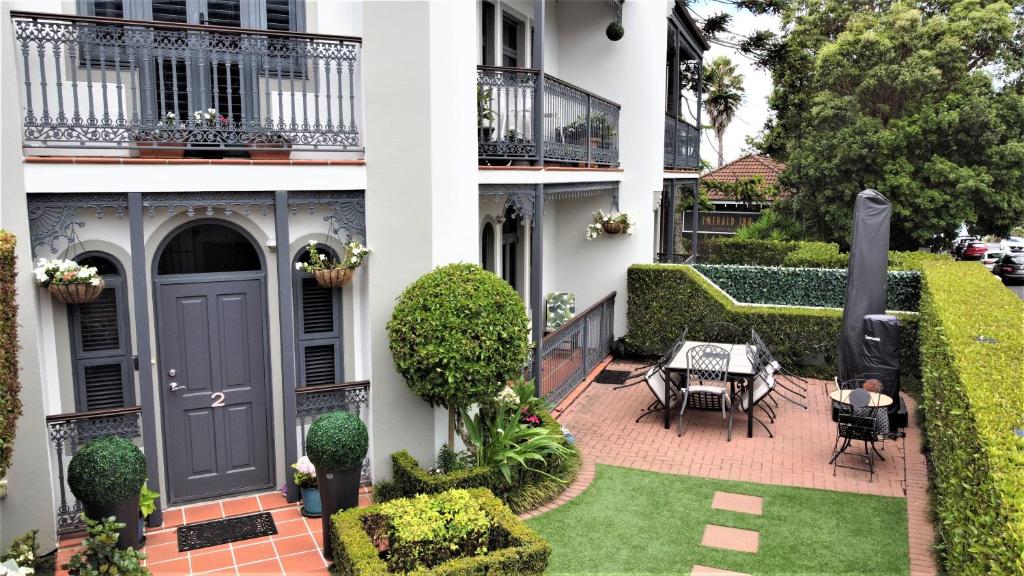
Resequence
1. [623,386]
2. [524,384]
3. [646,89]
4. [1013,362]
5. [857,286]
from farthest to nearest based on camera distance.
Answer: [646,89], [623,386], [857,286], [524,384], [1013,362]

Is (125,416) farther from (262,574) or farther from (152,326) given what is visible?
(262,574)

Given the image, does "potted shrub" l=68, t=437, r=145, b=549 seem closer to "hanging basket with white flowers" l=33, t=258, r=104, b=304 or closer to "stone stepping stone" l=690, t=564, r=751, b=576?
"hanging basket with white flowers" l=33, t=258, r=104, b=304

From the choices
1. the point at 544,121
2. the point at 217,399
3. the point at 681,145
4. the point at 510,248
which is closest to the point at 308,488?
the point at 217,399

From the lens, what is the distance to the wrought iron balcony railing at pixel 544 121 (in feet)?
32.3

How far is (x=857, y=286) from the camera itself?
1005 centimetres

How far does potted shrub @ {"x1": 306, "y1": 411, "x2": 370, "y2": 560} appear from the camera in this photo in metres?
6.83

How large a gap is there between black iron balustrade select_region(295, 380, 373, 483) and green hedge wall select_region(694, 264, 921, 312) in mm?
9390

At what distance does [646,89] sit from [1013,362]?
969 cm

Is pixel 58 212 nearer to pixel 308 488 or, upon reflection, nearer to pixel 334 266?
pixel 334 266

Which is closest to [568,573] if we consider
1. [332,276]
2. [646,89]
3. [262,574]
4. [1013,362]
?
[262,574]

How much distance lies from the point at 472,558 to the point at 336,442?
1.73 meters

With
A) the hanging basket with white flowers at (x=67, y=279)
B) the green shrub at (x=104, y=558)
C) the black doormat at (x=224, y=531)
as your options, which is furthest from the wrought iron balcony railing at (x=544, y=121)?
the green shrub at (x=104, y=558)

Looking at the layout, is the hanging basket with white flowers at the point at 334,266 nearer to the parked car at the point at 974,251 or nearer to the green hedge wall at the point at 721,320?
the green hedge wall at the point at 721,320

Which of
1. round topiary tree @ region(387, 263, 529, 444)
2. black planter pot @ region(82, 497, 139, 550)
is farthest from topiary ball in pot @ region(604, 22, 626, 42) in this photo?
black planter pot @ region(82, 497, 139, 550)
